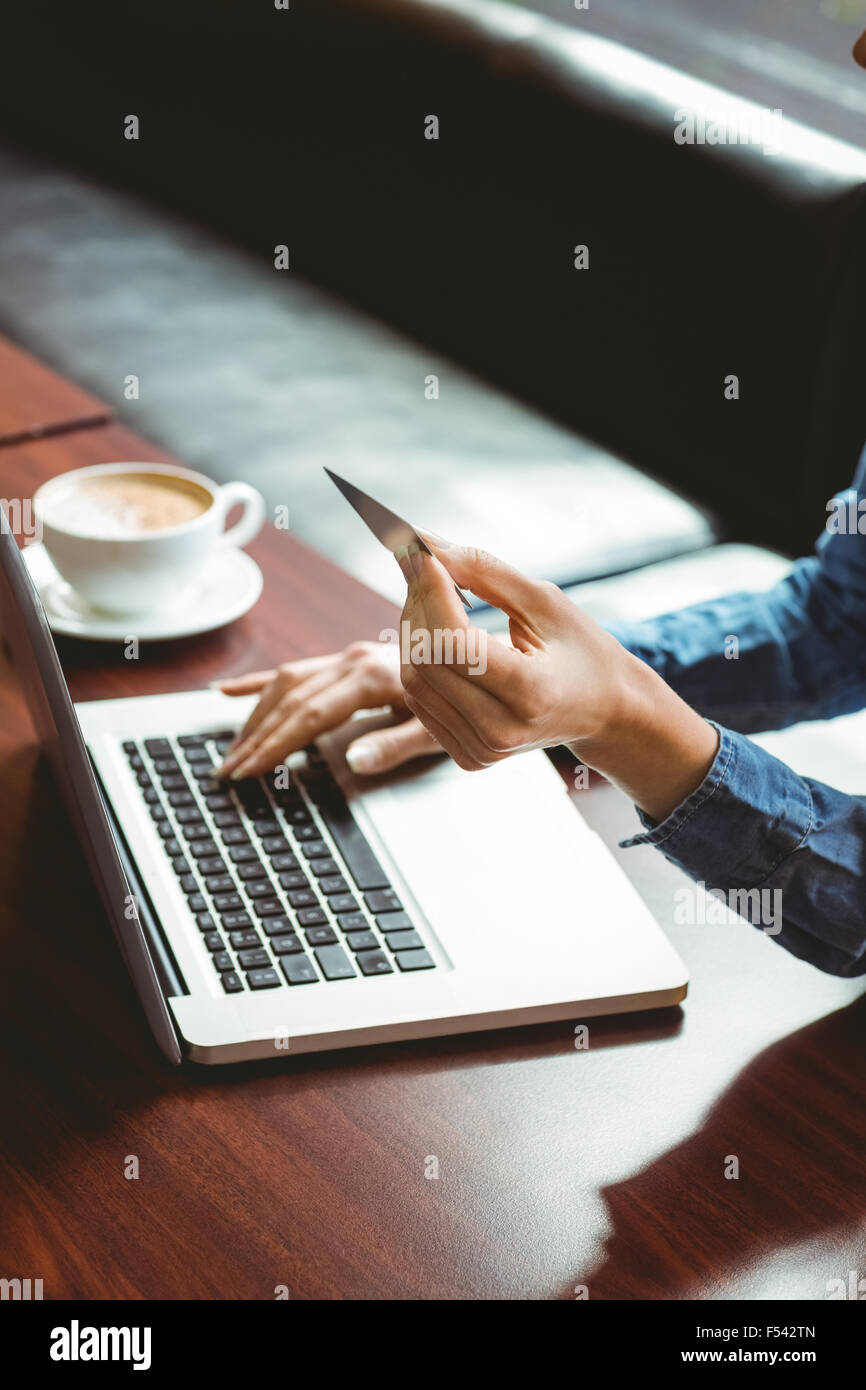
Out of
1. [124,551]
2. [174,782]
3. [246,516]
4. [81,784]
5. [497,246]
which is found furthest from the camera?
[497,246]

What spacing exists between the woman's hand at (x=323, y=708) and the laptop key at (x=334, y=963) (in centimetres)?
18

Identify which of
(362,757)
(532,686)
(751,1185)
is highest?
(532,686)

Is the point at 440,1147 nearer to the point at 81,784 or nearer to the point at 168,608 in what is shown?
the point at 81,784

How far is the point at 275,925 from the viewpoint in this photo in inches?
30.2

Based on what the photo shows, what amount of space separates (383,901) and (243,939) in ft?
0.27

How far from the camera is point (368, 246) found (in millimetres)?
2426

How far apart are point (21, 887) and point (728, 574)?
1.08m

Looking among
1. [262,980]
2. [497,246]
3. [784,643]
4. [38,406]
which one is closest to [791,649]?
[784,643]

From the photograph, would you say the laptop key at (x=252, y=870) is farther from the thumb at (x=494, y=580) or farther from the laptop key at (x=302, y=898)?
the thumb at (x=494, y=580)

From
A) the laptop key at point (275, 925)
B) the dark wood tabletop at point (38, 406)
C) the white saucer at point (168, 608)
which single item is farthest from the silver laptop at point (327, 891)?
the dark wood tabletop at point (38, 406)

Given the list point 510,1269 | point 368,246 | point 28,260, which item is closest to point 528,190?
point 368,246

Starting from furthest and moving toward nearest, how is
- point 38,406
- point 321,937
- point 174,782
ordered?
1. point 38,406
2. point 174,782
3. point 321,937

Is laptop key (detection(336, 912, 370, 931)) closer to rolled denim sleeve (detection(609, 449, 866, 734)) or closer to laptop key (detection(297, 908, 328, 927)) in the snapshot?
laptop key (detection(297, 908, 328, 927))
